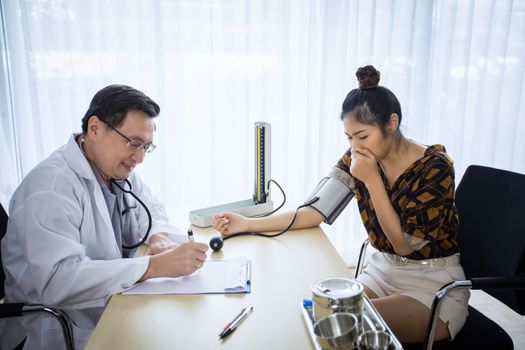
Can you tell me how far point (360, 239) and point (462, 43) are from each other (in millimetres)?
1326

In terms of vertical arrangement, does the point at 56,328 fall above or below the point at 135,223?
below

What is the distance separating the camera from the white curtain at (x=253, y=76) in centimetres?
211

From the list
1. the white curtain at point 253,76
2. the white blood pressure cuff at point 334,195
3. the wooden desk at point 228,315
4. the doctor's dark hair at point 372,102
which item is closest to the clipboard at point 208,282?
the wooden desk at point 228,315

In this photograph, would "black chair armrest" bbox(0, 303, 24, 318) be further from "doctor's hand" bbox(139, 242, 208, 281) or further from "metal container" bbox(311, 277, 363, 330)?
"metal container" bbox(311, 277, 363, 330)

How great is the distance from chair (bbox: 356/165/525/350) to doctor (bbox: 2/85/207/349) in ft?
2.38

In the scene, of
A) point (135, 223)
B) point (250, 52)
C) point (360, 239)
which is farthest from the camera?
point (360, 239)

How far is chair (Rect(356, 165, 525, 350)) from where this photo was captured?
1072 millimetres

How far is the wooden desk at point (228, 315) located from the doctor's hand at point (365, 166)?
27cm

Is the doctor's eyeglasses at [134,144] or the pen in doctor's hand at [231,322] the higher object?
the doctor's eyeglasses at [134,144]

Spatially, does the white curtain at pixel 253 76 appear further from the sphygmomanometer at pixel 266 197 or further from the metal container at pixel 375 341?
the metal container at pixel 375 341

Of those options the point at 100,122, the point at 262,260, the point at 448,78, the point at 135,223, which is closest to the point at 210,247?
the point at 262,260

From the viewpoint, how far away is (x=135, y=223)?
147 cm

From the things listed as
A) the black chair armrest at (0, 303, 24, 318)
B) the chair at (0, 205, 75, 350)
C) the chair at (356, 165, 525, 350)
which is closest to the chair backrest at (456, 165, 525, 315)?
the chair at (356, 165, 525, 350)

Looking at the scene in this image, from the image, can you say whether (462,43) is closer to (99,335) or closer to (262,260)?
(262,260)
